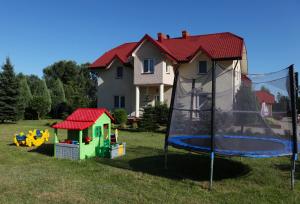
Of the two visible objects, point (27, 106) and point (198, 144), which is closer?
point (198, 144)

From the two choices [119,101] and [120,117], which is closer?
[120,117]

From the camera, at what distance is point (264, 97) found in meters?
8.11

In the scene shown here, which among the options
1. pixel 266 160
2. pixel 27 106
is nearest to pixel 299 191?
pixel 266 160

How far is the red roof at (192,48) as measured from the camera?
24.4 m

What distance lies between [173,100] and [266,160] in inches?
166

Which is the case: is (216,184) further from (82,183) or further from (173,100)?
(82,183)

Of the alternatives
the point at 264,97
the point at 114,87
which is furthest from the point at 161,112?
the point at 264,97

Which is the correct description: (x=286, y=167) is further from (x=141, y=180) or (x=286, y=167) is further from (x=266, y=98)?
(x=141, y=180)

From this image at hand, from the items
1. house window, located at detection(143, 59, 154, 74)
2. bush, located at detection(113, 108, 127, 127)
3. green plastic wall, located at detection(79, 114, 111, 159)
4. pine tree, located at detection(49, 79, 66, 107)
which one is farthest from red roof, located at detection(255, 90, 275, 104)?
pine tree, located at detection(49, 79, 66, 107)

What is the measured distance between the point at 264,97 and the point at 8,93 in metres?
24.6

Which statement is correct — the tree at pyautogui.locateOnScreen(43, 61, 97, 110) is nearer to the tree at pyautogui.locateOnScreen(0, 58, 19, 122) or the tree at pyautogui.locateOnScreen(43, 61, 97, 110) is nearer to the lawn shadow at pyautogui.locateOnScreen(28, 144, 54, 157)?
the tree at pyautogui.locateOnScreen(0, 58, 19, 122)

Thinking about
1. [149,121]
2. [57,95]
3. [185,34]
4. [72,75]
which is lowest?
[149,121]

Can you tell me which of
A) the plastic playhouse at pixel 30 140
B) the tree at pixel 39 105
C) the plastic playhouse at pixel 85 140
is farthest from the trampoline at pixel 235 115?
the tree at pixel 39 105

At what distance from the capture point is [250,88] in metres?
8.23
